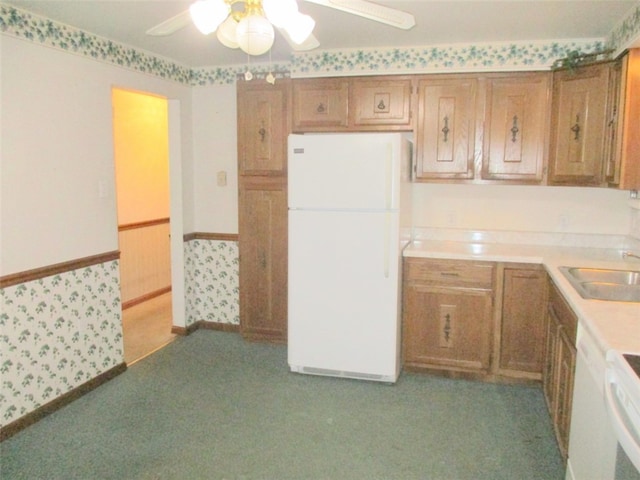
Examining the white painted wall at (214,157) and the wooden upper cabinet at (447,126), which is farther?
the white painted wall at (214,157)

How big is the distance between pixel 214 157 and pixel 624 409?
357cm

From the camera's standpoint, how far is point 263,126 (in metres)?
3.85

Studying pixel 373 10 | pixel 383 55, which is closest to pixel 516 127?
pixel 383 55

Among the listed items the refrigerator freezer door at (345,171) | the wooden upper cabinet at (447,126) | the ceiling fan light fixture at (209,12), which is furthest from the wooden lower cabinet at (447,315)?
the ceiling fan light fixture at (209,12)

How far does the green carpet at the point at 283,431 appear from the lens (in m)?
2.43

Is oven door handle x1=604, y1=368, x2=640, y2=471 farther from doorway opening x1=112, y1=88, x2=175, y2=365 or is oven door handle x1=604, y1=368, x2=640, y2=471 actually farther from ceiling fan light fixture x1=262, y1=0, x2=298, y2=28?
doorway opening x1=112, y1=88, x2=175, y2=365

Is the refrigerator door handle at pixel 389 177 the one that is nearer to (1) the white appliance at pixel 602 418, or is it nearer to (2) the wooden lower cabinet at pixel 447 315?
(2) the wooden lower cabinet at pixel 447 315

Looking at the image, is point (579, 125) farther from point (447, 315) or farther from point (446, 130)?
point (447, 315)

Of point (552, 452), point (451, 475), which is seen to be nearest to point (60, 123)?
point (451, 475)

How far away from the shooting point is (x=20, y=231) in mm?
2736

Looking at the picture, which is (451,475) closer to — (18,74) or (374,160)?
(374,160)

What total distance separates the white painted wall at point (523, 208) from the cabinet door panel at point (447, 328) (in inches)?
27.0

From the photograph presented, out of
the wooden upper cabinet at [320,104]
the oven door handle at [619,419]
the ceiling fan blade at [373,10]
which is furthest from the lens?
the wooden upper cabinet at [320,104]

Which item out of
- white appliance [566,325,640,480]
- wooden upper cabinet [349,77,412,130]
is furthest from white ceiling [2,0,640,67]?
white appliance [566,325,640,480]
